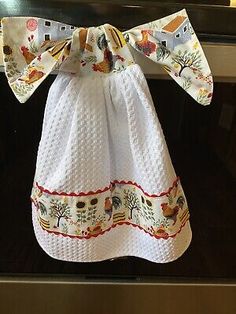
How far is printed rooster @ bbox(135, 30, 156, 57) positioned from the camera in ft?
1.30

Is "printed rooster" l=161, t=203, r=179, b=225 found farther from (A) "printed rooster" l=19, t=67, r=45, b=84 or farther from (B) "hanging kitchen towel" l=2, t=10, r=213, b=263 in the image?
(A) "printed rooster" l=19, t=67, r=45, b=84

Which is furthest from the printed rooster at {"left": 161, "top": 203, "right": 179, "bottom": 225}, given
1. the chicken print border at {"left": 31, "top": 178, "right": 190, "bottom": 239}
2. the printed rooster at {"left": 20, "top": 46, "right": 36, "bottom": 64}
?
the printed rooster at {"left": 20, "top": 46, "right": 36, "bottom": 64}

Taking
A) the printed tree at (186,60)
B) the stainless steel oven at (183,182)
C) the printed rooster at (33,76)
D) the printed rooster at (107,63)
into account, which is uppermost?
the printed tree at (186,60)

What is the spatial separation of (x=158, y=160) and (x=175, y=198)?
64mm

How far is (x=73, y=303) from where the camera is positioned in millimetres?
673

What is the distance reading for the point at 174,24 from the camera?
15.6 inches

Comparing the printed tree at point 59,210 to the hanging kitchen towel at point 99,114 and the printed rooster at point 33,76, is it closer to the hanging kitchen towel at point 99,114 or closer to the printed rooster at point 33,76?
the hanging kitchen towel at point 99,114

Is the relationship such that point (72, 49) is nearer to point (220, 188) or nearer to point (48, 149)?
point (48, 149)

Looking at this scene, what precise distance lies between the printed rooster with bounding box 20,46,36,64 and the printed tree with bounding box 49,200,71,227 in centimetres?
16

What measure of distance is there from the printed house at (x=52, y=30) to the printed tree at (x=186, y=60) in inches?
4.5

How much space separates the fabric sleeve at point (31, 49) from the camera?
1.26 feet

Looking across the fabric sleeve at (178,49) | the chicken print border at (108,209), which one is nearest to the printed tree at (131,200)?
the chicken print border at (108,209)

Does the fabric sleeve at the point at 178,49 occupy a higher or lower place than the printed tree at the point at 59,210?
higher

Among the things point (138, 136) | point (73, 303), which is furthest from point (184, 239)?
point (73, 303)
